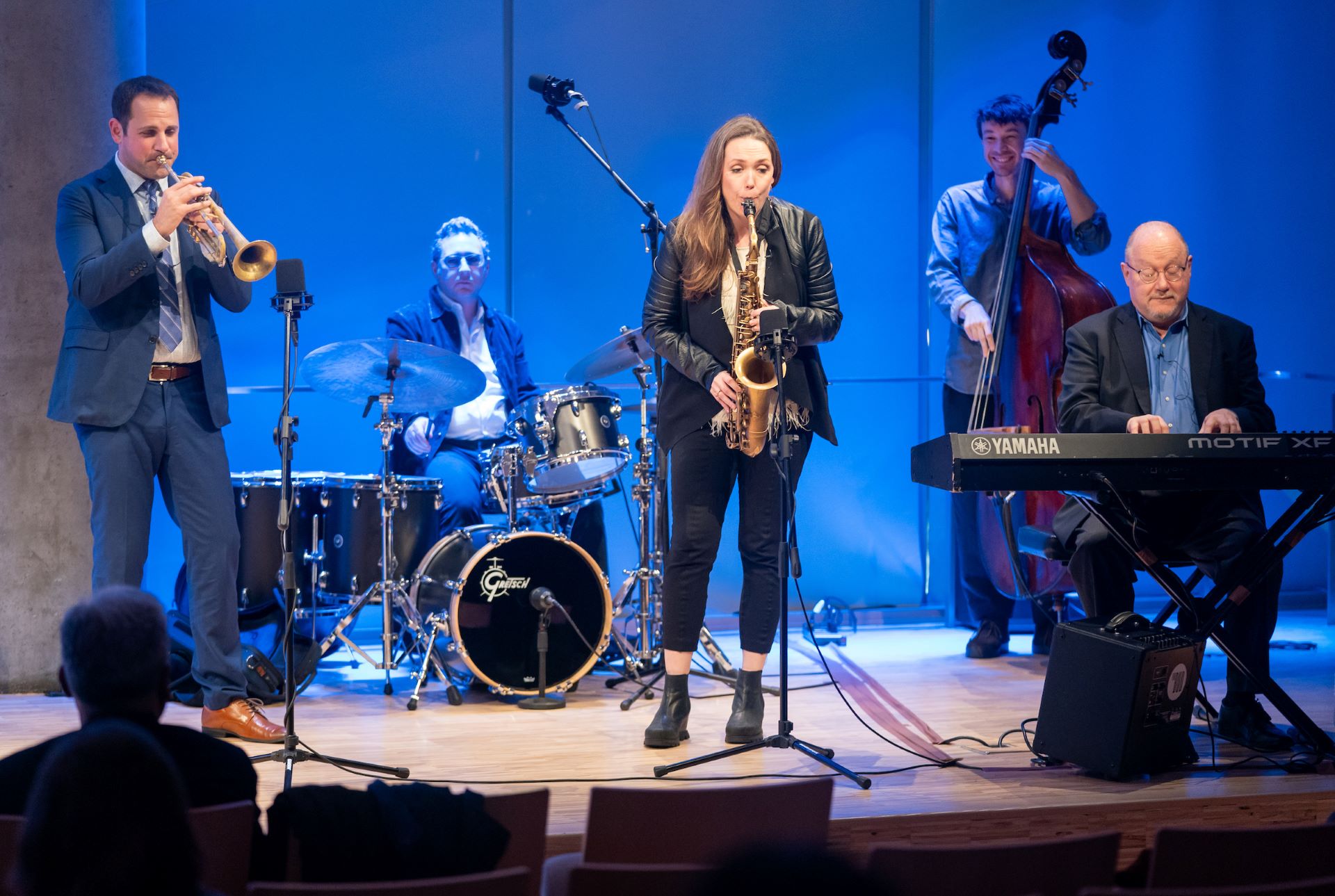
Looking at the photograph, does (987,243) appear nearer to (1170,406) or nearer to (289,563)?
(1170,406)

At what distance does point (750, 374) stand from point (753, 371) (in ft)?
0.04

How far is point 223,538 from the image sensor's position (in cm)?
409

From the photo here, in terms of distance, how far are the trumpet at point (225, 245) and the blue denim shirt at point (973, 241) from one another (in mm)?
2728

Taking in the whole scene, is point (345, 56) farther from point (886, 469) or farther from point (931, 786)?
point (931, 786)

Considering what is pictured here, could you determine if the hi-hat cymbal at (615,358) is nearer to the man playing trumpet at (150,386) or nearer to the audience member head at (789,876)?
the man playing trumpet at (150,386)

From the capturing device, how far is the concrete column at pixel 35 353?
15.7ft

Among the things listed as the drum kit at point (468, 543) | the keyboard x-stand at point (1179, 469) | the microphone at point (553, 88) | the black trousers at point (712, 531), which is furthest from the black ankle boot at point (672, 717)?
the microphone at point (553, 88)

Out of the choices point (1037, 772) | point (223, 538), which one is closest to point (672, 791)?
point (1037, 772)

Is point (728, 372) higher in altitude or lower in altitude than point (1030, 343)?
lower

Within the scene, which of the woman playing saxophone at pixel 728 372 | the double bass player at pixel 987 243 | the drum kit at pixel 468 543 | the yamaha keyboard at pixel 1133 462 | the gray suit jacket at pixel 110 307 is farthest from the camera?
the double bass player at pixel 987 243

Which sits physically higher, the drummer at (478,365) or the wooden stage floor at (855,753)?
the drummer at (478,365)

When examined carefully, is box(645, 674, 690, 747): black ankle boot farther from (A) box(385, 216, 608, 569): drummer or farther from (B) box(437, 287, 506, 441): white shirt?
(B) box(437, 287, 506, 441): white shirt

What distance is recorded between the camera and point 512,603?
4.67 m

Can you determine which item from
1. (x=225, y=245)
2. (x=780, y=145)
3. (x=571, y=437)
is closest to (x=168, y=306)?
(x=225, y=245)
